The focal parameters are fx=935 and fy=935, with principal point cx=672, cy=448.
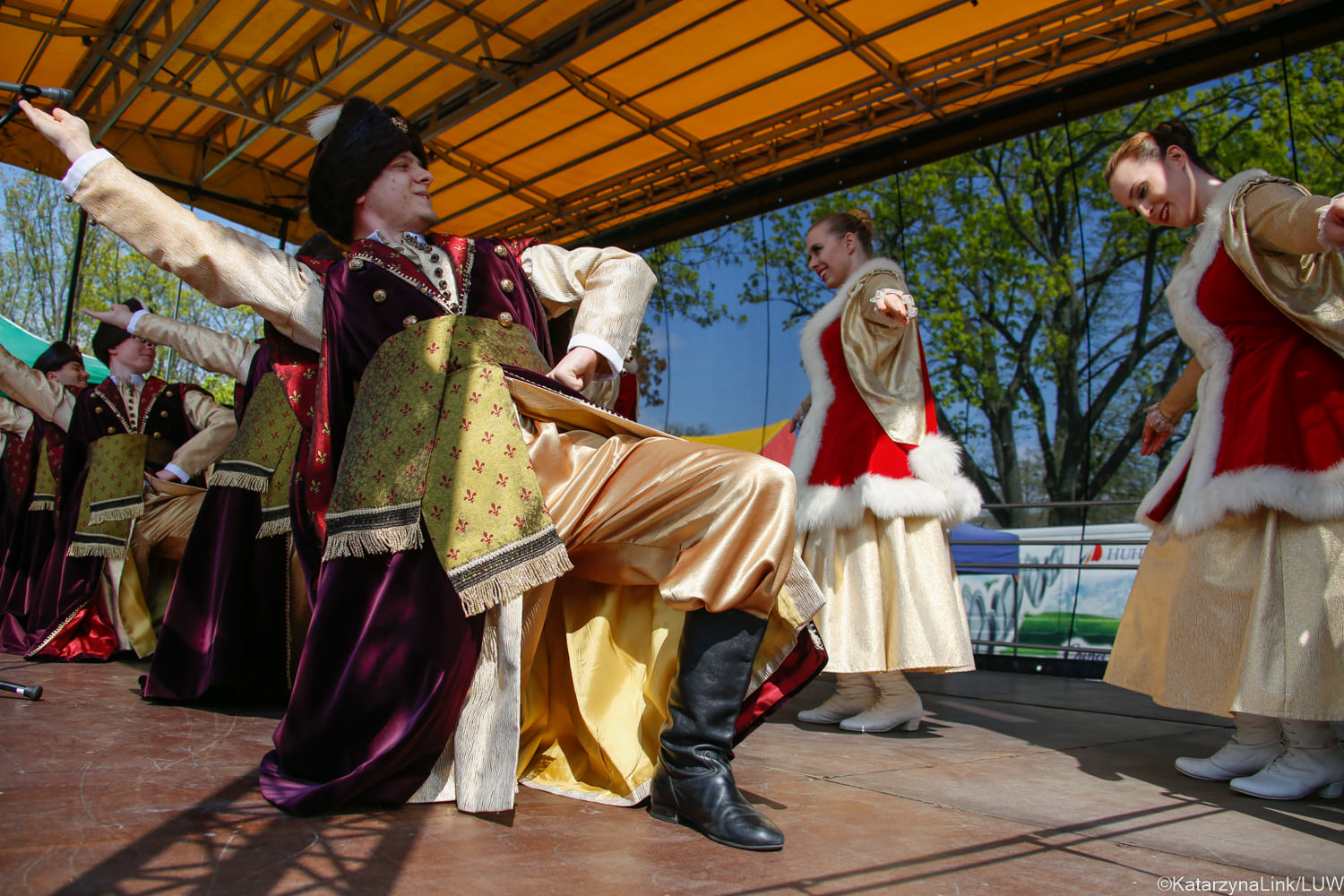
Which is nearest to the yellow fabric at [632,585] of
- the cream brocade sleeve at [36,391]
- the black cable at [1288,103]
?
the cream brocade sleeve at [36,391]

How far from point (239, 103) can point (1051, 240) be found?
749 centimetres

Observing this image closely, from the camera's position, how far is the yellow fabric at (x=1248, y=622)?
2.21 meters

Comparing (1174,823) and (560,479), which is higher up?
(560,479)

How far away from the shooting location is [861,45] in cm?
648

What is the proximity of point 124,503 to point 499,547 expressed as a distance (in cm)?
349

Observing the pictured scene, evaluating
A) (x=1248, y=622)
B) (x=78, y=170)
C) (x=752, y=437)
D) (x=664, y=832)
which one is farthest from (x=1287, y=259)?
(x=752, y=437)

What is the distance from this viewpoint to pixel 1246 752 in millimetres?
2418

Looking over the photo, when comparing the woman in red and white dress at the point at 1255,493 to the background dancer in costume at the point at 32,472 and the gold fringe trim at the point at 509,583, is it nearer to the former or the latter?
the gold fringe trim at the point at 509,583

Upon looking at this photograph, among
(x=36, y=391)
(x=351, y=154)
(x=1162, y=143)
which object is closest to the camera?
(x=351, y=154)

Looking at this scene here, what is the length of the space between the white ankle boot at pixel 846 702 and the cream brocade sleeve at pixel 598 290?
178cm

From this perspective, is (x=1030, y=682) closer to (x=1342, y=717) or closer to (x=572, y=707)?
(x=1342, y=717)

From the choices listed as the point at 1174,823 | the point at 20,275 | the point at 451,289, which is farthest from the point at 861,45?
the point at 20,275

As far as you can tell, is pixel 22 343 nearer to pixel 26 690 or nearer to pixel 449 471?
pixel 26 690

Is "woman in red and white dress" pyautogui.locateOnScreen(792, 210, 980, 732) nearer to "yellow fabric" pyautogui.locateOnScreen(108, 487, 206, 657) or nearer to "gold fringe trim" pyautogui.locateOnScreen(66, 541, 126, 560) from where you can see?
"yellow fabric" pyautogui.locateOnScreen(108, 487, 206, 657)
